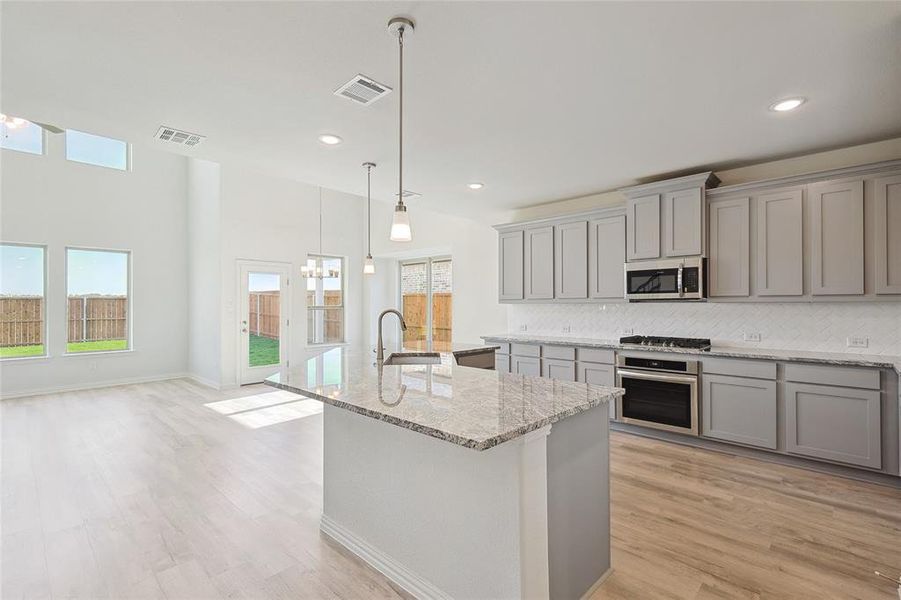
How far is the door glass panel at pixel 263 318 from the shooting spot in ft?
23.6

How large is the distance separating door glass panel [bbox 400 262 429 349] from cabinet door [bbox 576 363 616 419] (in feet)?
12.3

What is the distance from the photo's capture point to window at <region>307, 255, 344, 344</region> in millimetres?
8102

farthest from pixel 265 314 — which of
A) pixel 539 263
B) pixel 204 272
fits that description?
pixel 539 263

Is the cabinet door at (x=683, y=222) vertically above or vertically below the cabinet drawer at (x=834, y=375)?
above

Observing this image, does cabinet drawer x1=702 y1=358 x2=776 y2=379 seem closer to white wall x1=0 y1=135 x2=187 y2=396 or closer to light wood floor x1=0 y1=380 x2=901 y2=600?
light wood floor x1=0 y1=380 x2=901 y2=600

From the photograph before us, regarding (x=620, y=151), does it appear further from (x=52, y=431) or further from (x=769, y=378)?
(x=52, y=431)

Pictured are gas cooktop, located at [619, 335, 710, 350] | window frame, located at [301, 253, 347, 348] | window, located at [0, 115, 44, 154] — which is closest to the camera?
gas cooktop, located at [619, 335, 710, 350]

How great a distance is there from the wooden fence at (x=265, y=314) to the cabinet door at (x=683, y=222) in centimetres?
620

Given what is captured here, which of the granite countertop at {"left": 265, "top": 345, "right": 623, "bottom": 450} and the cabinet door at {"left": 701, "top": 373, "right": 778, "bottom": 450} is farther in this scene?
the cabinet door at {"left": 701, "top": 373, "right": 778, "bottom": 450}

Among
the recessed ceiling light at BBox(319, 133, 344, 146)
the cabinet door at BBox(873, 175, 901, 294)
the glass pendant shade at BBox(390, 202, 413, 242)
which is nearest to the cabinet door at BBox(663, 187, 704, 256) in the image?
the cabinet door at BBox(873, 175, 901, 294)

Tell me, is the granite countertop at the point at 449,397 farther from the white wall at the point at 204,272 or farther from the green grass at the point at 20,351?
the green grass at the point at 20,351

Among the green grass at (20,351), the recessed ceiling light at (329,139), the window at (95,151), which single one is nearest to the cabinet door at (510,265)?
the recessed ceiling light at (329,139)

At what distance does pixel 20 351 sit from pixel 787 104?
9.53 m

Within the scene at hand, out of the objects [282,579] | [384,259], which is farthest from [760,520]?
[384,259]
